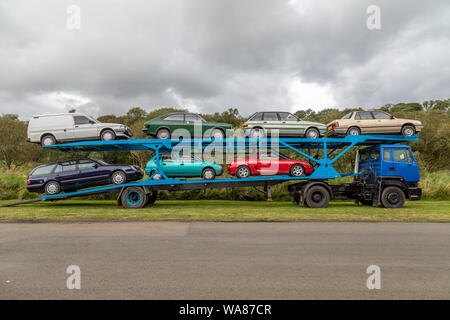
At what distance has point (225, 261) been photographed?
15.4ft

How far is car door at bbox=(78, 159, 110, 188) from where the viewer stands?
38.7ft

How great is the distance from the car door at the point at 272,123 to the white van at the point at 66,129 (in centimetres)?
618

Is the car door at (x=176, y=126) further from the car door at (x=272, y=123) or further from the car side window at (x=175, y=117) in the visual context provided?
the car door at (x=272, y=123)

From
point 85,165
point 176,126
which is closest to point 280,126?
point 176,126

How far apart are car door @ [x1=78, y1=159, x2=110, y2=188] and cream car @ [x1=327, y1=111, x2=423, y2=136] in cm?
1005

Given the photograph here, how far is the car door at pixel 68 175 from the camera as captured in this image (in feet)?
38.2

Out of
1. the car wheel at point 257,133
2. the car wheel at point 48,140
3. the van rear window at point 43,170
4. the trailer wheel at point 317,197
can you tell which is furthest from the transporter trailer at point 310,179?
the van rear window at point 43,170

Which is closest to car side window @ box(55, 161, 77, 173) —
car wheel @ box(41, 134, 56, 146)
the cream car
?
car wheel @ box(41, 134, 56, 146)

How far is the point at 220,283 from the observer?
148 inches

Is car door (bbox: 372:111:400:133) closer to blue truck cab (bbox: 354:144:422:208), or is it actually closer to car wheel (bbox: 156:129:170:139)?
blue truck cab (bbox: 354:144:422:208)

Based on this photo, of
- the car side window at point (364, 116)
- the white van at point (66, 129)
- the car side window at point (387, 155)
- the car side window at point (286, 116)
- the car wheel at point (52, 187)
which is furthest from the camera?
the car side window at point (364, 116)
